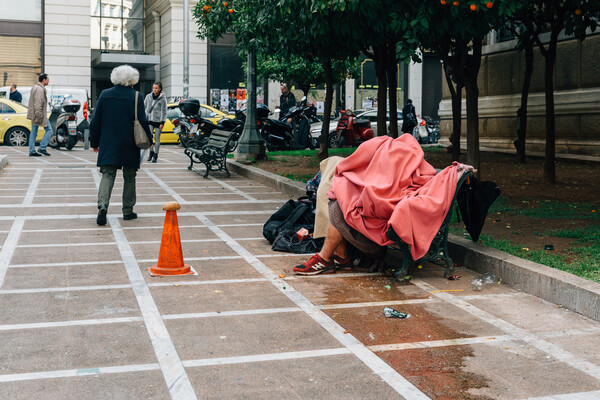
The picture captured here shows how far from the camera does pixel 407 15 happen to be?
8.59m

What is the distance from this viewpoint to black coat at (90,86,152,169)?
9.09m

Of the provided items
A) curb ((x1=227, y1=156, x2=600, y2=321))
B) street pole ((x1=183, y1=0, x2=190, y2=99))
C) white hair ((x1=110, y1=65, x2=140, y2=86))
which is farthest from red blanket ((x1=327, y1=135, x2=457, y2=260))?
street pole ((x1=183, y1=0, x2=190, y2=99))

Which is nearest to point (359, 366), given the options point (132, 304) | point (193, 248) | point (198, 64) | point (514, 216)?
→ point (132, 304)

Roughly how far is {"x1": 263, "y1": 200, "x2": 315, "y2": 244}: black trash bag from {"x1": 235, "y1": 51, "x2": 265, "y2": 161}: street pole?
28.0 ft

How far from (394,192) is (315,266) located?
0.95 meters

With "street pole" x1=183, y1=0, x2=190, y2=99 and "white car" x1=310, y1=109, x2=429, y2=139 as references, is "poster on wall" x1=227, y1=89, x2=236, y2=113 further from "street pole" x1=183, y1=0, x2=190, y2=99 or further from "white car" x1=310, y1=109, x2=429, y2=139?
"white car" x1=310, y1=109, x2=429, y2=139

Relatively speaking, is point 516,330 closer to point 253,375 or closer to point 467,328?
point 467,328

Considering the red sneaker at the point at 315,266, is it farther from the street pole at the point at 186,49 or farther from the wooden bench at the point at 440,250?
the street pole at the point at 186,49

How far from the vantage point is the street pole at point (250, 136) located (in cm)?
1662

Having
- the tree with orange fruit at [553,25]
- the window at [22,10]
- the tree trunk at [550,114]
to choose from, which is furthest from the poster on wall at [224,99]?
the tree trunk at [550,114]

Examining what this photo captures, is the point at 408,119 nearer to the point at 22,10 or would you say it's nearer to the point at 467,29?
the point at 467,29

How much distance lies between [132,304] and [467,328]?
2357 mm

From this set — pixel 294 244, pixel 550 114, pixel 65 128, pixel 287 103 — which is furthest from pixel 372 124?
pixel 294 244

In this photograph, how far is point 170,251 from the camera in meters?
6.54
